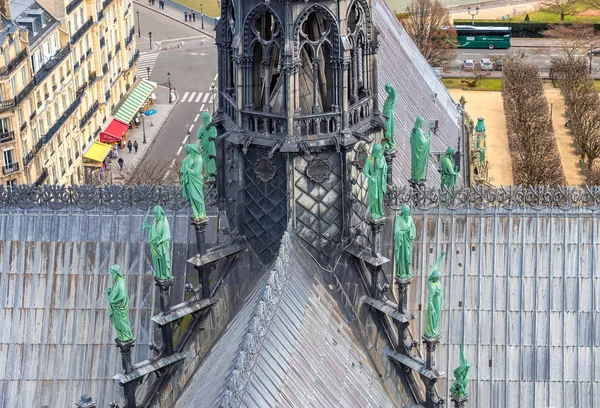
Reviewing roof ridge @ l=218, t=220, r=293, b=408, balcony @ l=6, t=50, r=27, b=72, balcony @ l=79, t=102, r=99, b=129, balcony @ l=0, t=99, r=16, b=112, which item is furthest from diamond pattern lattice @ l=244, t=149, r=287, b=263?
balcony @ l=79, t=102, r=99, b=129

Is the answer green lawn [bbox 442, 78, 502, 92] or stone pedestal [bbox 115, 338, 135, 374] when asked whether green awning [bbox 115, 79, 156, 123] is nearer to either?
green lawn [bbox 442, 78, 502, 92]

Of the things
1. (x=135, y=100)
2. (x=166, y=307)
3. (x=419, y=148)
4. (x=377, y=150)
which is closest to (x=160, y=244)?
(x=166, y=307)

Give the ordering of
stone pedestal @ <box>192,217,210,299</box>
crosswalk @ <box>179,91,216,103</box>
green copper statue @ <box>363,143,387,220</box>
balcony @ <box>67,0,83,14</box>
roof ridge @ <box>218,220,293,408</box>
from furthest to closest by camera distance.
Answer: crosswalk @ <box>179,91,216,103</box>, balcony @ <box>67,0,83,14</box>, stone pedestal @ <box>192,217,210,299</box>, green copper statue @ <box>363,143,387,220</box>, roof ridge @ <box>218,220,293,408</box>

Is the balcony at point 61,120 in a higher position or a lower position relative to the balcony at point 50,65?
lower

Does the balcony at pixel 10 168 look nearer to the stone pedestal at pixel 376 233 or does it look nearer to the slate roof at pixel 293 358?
the slate roof at pixel 293 358

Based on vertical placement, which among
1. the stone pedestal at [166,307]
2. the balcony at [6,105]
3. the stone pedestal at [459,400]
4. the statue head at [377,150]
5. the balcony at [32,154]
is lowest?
the stone pedestal at [459,400]

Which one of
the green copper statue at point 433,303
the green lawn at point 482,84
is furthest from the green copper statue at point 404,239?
the green lawn at point 482,84

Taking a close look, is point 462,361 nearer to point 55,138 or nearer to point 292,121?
point 292,121
